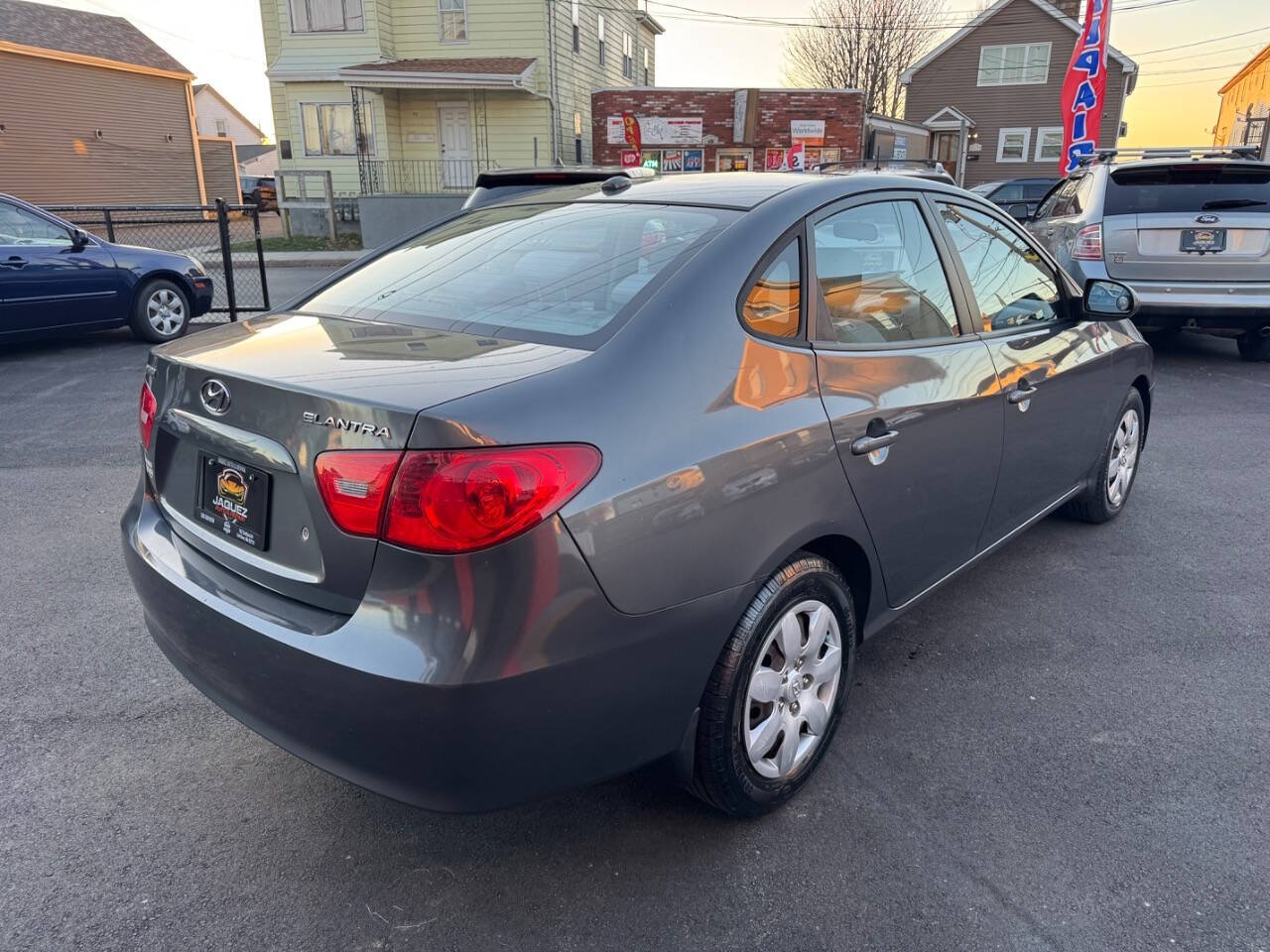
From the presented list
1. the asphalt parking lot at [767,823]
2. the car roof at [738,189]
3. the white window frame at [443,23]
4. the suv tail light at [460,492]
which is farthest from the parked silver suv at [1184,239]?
the white window frame at [443,23]

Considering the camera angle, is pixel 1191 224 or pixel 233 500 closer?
pixel 233 500

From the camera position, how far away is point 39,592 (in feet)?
12.9

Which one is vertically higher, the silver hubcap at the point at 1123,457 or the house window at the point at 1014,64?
the house window at the point at 1014,64

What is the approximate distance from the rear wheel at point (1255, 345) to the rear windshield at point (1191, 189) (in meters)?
1.53

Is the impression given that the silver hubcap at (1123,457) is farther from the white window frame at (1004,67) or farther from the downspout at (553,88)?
the white window frame at (1004,67)

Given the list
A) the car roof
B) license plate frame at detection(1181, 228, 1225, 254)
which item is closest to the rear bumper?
the car roof

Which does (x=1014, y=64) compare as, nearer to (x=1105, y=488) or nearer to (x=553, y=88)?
(x=553, y=88)

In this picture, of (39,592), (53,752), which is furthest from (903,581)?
(39,592)

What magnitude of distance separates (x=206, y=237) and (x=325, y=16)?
1357 centimetres

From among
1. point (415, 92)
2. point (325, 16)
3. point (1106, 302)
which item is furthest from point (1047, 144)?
point (1106, 302)

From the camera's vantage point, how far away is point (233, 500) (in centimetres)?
225

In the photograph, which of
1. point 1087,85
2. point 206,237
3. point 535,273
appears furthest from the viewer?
point 1087,85

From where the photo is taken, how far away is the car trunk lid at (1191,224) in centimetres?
763

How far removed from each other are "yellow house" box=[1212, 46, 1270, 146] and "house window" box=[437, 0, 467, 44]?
2850 cm
